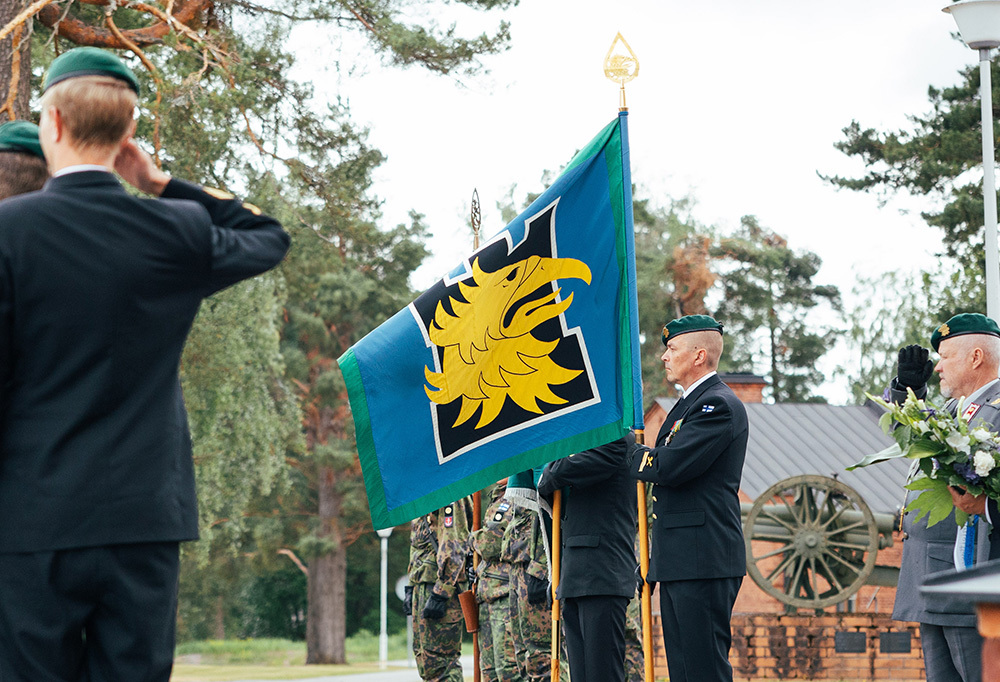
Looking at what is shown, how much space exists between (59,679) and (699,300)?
103 ft

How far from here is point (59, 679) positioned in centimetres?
251

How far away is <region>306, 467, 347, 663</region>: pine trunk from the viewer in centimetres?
3042

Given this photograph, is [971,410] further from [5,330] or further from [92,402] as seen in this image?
[5,330]

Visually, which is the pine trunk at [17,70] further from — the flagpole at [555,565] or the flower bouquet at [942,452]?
the flower bouquet at [942,452]

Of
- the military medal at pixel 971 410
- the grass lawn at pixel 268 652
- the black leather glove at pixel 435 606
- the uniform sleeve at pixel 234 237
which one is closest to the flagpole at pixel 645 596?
the military medal at pixel 971 410

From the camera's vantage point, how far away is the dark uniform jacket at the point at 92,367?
251 cm

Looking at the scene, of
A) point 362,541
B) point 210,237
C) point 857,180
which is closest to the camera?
point 210,237

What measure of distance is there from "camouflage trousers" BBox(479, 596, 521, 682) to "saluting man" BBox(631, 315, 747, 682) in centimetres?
215

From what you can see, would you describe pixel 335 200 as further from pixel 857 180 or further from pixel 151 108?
pixel 857 180

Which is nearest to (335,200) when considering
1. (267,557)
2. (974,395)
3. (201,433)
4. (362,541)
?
(201,433)

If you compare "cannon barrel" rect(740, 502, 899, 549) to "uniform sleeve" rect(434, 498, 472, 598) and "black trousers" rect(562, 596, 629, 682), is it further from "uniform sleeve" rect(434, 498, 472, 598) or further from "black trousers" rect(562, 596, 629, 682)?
"black trousers" rect(562, 596, 629, 682)

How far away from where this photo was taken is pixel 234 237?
2.83 meters

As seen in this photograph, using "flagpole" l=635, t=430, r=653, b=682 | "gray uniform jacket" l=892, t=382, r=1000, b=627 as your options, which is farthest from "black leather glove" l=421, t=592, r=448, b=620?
"gray uniform jacket" l=892, t=382, r=1000, b=627

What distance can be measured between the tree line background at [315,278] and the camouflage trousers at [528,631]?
585 centimetres
